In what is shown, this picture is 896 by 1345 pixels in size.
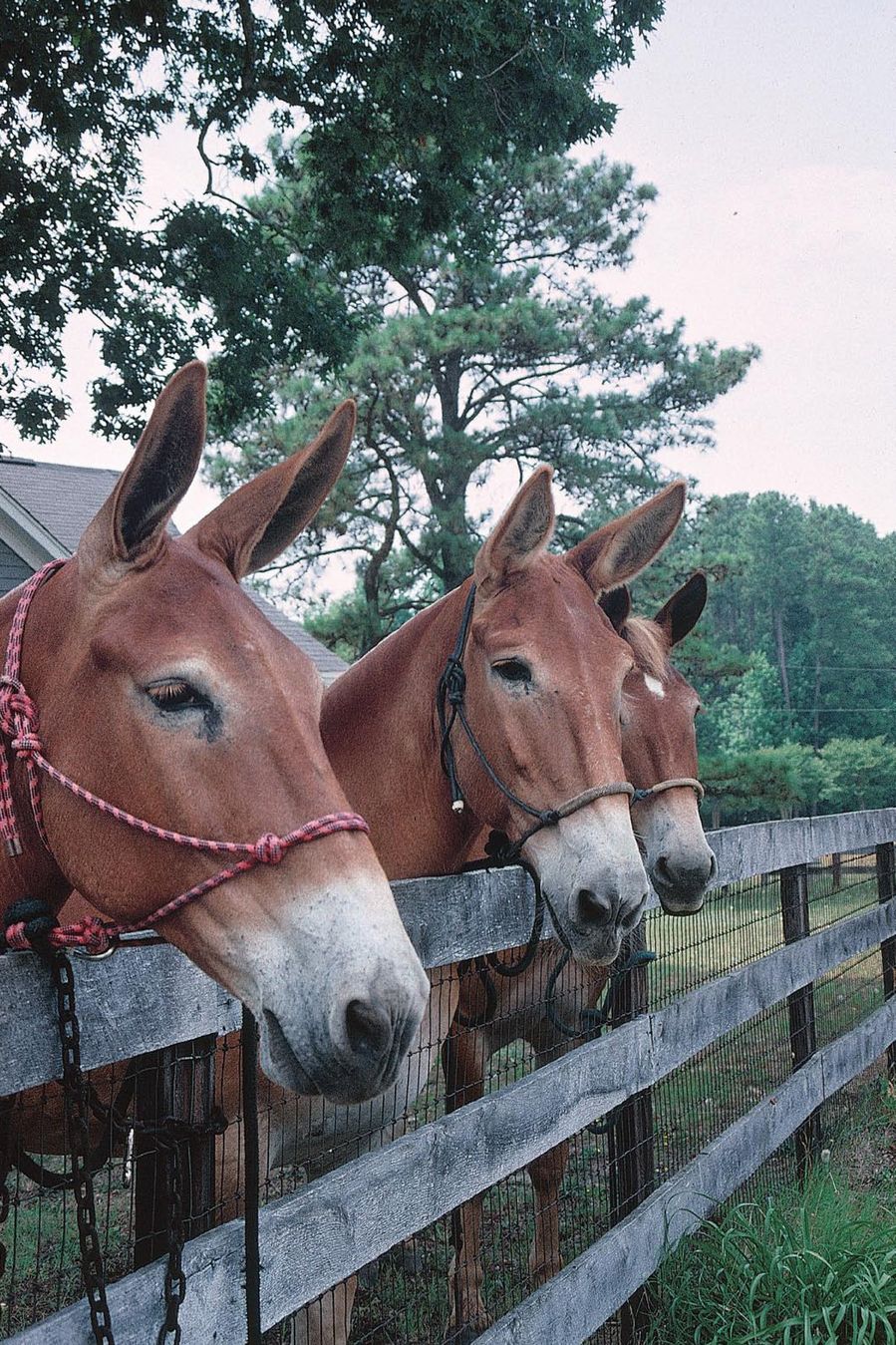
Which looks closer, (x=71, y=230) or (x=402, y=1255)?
(x=402, y=1255)

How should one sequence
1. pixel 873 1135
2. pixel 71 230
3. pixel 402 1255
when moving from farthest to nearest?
pixel 71 230 < pixel 873 1135 < pixel 402 1255

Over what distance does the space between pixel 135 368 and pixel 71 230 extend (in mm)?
1317

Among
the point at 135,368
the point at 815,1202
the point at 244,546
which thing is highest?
the point at 135,368

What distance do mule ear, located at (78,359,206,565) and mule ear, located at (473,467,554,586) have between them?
1553 mm

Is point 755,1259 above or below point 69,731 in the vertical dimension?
below

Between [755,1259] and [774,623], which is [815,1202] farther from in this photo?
[774,623]

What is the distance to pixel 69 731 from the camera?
5.58ft

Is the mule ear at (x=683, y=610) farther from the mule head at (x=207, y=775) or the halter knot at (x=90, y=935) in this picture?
the halter knot at (x=90, y=935)

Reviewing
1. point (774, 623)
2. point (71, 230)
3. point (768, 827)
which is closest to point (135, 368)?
point (71, 230)

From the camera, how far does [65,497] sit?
59.3ft

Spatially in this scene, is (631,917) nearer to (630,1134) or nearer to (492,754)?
(492,754)

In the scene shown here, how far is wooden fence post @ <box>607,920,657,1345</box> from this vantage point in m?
3.64

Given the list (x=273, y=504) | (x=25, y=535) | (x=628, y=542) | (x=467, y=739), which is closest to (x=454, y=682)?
(x=467, y=739)

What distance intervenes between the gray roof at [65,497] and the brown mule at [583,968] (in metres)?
11.2
